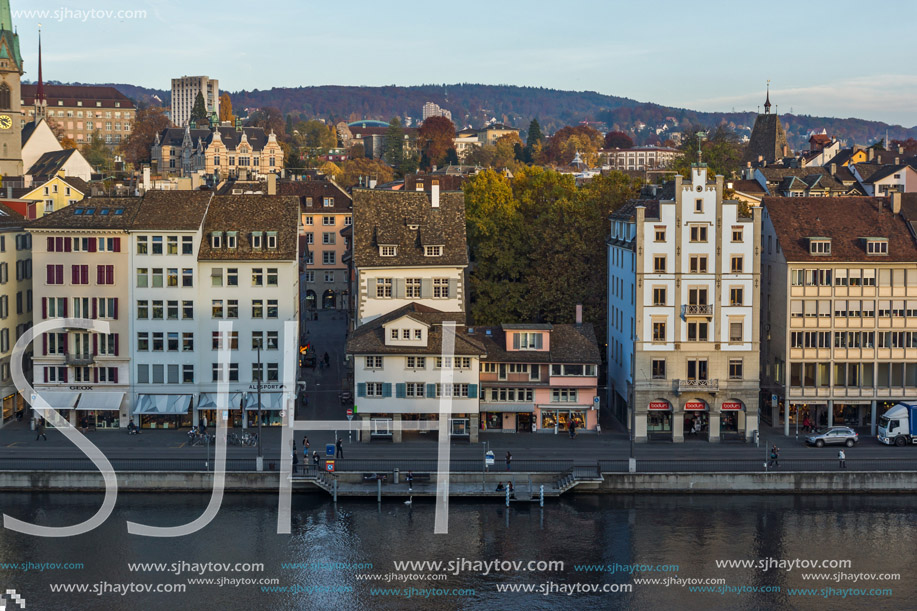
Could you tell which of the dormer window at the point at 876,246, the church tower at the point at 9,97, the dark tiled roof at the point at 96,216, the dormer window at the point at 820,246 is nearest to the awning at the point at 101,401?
the dark tiled roof at the point at 96,216

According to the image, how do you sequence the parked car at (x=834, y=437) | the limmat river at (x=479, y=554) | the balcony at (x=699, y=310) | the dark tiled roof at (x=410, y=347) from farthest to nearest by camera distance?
the balcony at (x=699, y=310) → the dark tiled roof at (x=410, y=347) → the parked car at (x=834, y=437) → the limmat river at (x=479, y=554)

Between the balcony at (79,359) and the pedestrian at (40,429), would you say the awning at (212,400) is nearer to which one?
the balcony at (79,359)

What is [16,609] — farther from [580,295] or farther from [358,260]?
[580,295]

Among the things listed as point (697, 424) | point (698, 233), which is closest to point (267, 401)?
point (697, 424)

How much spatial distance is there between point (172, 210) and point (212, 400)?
12.6 m

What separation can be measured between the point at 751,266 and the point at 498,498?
22.0m

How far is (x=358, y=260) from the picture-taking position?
78125 millimetres

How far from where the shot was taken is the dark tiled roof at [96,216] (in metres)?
77.2

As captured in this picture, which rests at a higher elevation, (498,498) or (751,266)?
(751,266)

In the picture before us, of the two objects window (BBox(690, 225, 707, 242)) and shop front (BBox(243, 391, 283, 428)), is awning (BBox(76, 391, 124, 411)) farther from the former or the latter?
window (BBox(690, 225, 707, 242))

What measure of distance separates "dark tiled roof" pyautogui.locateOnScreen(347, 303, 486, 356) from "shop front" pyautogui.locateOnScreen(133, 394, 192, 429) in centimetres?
1174

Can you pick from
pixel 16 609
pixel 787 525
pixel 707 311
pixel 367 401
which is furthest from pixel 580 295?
pixel 16 609

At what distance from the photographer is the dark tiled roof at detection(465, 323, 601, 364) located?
7569cm

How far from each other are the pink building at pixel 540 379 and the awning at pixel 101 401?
2297cm
